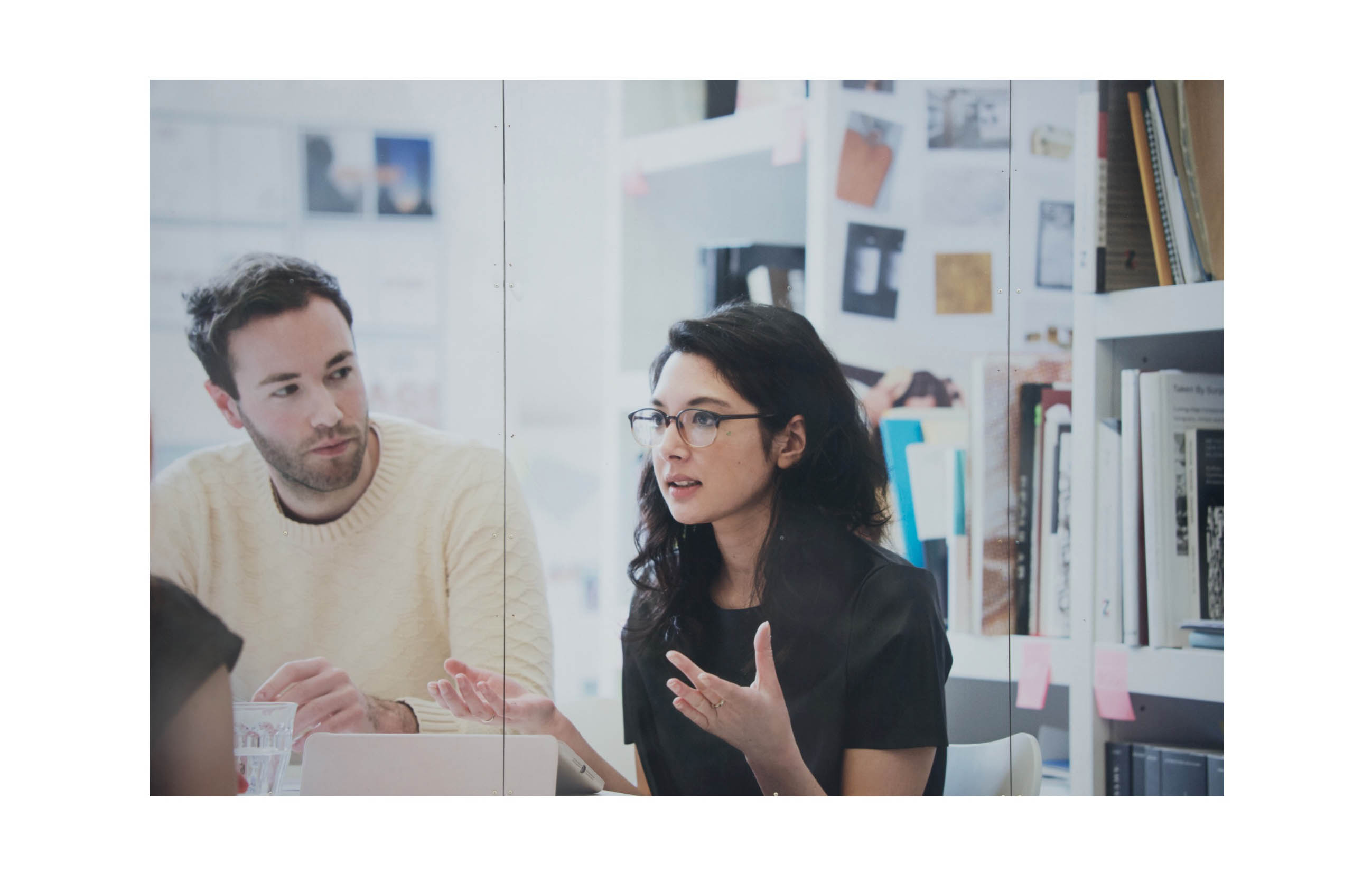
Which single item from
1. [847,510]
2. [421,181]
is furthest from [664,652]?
[421,181]

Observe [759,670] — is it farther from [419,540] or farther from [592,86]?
[592,86]

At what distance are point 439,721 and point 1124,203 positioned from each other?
1737 mm

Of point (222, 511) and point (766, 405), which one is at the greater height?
point (766, 405)

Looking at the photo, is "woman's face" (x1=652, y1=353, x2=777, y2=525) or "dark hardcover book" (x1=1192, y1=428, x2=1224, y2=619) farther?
"dark hardcover book" (x1=1192, y1=428, x2=1224, y2=619)

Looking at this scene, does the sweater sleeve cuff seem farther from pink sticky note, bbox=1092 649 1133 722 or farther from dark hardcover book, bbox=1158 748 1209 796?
dark hardcover book, bbox=1158 748 1209 796

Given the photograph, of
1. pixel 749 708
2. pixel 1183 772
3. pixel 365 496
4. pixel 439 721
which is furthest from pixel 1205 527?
pixel 365 496

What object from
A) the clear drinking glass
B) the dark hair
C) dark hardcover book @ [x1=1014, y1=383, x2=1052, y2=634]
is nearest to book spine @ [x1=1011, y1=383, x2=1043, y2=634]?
dark hardcover book @ [x1=1014, y1=383, x2=1052, y2=634]

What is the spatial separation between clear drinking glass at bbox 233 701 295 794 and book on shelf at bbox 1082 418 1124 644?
1.63m

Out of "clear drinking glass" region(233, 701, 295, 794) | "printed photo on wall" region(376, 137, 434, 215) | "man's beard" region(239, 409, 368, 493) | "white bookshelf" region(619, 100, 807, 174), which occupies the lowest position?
"clear drinking glass" region(233, 701, 295, 794)

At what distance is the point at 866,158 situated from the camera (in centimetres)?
211

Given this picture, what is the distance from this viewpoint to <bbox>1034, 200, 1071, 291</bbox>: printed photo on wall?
212 centimetres

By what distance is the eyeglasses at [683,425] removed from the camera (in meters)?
2.02

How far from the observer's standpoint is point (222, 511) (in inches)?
83.0

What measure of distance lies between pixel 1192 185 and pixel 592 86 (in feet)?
4.05
